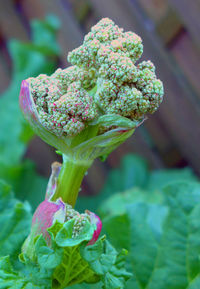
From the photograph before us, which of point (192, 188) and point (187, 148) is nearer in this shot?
point (192, 188)

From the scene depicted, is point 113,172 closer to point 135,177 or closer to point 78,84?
point 135,177

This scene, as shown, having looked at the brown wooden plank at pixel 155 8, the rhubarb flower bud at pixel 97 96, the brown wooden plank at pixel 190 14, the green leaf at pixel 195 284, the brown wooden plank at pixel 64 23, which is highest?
the brown wooden plank at pixel 64 23

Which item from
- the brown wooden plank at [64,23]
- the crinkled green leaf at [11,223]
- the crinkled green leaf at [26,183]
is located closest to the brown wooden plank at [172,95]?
the brown wooden plank at [64,23]

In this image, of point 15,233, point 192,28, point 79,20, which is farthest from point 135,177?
point 15,233

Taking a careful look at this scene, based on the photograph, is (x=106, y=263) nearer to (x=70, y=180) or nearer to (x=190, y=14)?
(x=70, y=180)

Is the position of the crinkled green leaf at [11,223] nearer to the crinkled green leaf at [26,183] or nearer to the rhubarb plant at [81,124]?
the rhubarb plant at [81,124]

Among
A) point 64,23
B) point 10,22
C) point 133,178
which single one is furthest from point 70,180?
point 10,22
